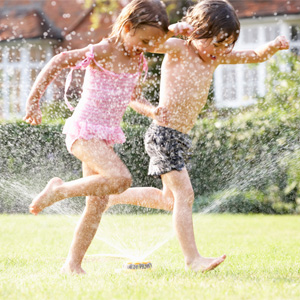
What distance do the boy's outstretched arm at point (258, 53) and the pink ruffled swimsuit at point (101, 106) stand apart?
654 mm

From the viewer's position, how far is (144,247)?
427cm

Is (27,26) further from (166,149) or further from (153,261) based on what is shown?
(166,149)

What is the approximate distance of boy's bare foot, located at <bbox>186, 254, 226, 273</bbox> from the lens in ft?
10.3

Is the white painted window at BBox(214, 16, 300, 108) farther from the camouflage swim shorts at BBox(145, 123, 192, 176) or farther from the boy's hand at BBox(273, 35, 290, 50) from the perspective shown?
the camouflage swim shorts at BBox(145, 123, 192, 176)

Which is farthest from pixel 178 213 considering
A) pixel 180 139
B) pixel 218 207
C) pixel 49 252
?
pixel 218 207

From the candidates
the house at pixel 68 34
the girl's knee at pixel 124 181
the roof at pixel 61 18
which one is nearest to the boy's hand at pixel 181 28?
the girl's knee at pixel 124 181

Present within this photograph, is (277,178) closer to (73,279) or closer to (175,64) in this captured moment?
(175,64)

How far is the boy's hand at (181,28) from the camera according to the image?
10.4 feet

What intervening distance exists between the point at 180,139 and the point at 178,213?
42cm

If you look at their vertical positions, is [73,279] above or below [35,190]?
above

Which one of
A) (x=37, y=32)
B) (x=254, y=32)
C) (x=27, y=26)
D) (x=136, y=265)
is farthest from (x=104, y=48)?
(x=27, y=26)

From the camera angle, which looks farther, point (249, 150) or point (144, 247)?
point (249, 150)

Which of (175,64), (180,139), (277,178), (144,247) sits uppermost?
(175,64)

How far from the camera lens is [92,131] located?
10.1ft
